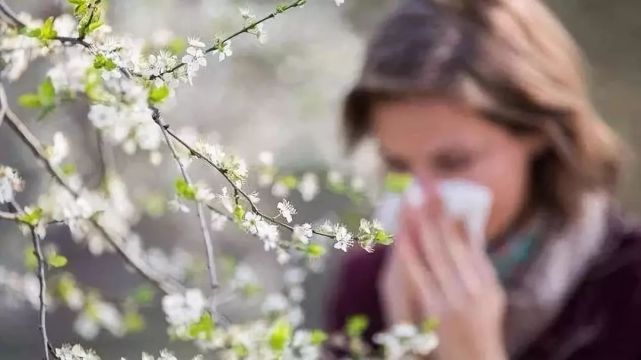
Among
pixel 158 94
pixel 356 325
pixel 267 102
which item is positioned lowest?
pixel 158 94

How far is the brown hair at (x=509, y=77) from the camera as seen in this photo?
989 millimetres

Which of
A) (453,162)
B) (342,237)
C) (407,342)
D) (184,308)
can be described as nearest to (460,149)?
(453,162)

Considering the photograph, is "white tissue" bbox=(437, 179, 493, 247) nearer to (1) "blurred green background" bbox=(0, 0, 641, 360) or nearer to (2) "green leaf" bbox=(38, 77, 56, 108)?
(1) "blurred green background" bbox=(0, 0, 641, 360)

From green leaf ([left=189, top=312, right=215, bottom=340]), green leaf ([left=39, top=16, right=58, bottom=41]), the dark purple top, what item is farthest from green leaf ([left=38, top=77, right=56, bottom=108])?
the dark purple top

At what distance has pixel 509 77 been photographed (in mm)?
987

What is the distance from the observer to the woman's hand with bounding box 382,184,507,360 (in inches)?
39.4

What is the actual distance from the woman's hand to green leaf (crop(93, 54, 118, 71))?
0.52 m

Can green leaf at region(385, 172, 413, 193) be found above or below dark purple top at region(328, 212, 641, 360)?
above

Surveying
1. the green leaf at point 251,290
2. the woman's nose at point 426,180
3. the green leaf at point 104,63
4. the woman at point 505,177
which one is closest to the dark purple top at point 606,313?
the woman at point 505,177

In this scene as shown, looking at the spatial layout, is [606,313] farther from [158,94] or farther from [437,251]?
[158,94]

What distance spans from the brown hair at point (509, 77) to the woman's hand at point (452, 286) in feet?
0.38

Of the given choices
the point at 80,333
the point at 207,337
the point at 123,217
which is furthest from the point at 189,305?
the point at 80,333

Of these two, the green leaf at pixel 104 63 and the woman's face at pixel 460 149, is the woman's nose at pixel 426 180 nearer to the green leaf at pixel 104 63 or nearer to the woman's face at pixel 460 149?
the woman's face at pixel 460 149

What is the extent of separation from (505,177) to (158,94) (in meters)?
0.55
